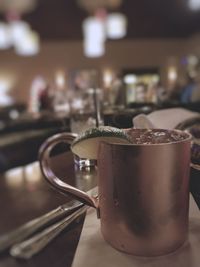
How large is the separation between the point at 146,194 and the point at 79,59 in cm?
897

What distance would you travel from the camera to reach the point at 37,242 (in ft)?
1.40

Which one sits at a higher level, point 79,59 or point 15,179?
point 79,59

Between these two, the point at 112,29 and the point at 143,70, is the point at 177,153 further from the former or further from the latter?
the point at 143,70

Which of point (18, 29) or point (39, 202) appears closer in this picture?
point (39, 202)

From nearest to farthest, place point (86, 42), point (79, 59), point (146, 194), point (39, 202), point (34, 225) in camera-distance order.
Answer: point (146, 194) → point (34, 225) → point (39, 202) → point (86, 42) → point (79, 59)

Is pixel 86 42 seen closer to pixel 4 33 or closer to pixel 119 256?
pixel 4 33

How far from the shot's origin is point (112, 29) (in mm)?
6543

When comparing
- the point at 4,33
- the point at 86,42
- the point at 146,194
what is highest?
the point at 4,33

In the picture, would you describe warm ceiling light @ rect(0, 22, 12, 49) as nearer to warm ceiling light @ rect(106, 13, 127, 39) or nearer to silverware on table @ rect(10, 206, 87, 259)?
warm ceiling light @ rect(106, 13, 127, 39)

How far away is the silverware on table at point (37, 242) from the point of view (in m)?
0.41

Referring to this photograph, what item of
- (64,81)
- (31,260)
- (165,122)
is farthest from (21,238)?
(64,81)

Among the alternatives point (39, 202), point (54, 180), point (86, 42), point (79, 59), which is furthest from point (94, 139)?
point (79, 59)

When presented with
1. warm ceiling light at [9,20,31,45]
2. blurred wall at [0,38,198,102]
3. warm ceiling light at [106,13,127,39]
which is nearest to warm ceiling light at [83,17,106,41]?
warm ceiling light at [106,13,127,39]

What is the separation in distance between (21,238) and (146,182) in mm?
198
